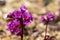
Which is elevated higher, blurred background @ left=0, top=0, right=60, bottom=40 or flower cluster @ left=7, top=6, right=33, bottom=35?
flower cluster @ left=7, top=6, right=33, bottom=35

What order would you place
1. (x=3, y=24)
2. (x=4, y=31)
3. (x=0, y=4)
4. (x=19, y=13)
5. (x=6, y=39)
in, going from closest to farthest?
(x=19, y=13) → (x=6, y=39) → (x=4, y=31) → (x=3, y=24) → (x=0, y=4)

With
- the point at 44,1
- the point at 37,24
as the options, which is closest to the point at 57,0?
the point at 44,1

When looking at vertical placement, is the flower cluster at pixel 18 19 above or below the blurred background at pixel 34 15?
above

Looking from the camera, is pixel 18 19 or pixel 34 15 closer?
pixel 18 19

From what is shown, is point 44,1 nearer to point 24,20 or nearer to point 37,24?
point 37,24

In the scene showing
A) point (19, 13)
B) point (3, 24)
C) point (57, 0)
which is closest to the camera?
point (19, 13)

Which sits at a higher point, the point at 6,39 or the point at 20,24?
the point at 20,24

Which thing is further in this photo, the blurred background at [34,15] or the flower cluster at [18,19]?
the blurred background at [34,15]

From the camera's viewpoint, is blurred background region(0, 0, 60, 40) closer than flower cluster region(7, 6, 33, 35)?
No
